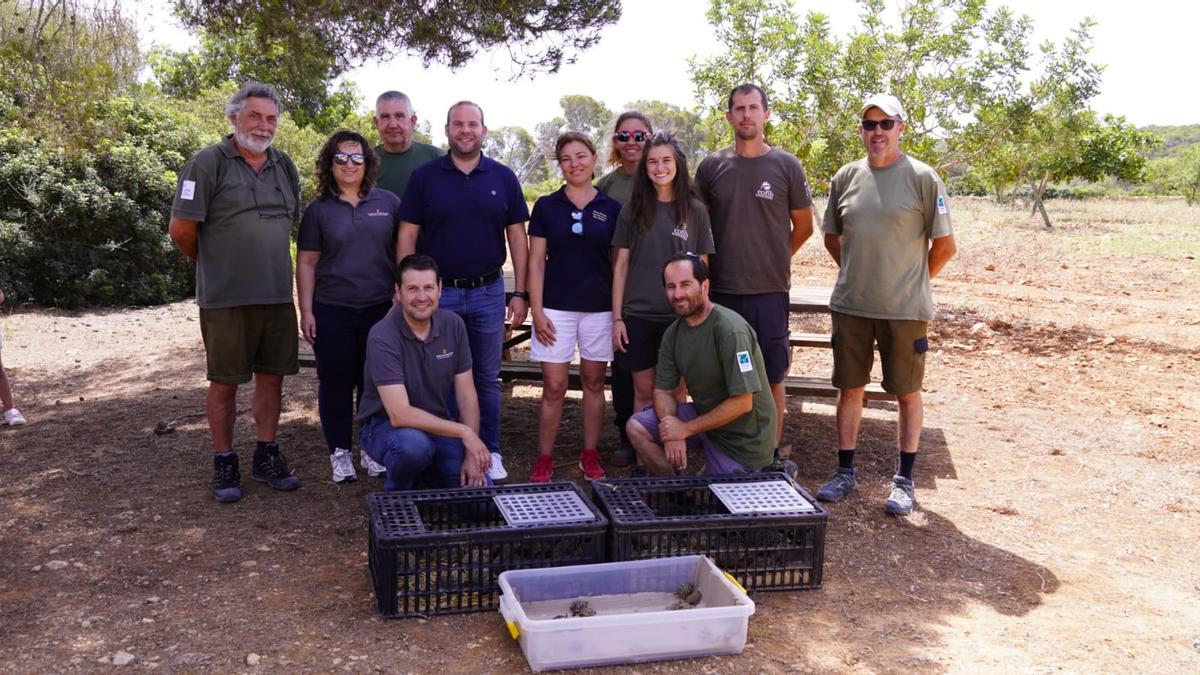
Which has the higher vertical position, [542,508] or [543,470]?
[542,508]

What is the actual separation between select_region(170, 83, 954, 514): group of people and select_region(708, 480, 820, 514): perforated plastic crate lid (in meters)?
0.38

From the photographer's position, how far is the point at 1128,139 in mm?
35219

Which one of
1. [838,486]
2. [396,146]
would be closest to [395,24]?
[396,146]

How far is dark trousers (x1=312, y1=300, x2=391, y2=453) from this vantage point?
475 cm

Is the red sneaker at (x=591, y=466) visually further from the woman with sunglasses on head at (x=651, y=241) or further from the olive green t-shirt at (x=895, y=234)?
the olive green t-shirt at (x=895, y=234)

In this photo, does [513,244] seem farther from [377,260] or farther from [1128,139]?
[1128,139]

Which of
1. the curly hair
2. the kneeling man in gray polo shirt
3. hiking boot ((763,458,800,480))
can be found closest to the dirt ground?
hiking boot ((763,458,800,480))

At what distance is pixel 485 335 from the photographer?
4754 millimetres

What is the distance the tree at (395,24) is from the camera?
6918 millimetres

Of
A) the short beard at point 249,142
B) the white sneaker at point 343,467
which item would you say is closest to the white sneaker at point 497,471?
the white sneaker at point 343,467

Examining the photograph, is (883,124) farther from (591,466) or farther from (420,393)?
(420,393)

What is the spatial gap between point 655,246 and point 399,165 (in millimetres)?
1592

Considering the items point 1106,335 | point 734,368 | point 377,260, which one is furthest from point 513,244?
point 1106,335

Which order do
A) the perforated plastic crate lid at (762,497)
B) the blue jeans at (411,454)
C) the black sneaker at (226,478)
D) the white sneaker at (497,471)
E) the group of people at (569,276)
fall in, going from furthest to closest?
the white sneaker at (497,471)
the black sneaker at (226,478)
the group of people at (569,276)
the blue jeans at (411,454)
the perforated plastic crate lid at (762,497)
